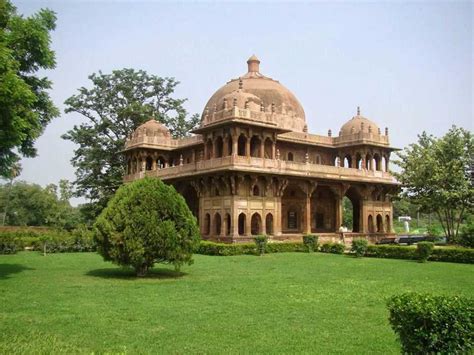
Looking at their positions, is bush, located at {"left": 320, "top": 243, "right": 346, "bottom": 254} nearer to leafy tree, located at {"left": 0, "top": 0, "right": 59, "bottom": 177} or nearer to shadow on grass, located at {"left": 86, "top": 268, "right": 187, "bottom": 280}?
shadow on grass, located at {"left": 86, "top": 268, "right": 187, "bottom": 280}

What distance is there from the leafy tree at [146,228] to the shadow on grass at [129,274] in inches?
14.9

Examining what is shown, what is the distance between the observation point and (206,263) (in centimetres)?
1988

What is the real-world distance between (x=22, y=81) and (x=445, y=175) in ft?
76.1

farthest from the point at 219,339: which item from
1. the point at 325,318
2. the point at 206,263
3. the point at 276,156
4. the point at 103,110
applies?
the point at 103,110

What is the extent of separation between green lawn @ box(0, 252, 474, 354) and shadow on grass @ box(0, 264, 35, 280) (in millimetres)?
30

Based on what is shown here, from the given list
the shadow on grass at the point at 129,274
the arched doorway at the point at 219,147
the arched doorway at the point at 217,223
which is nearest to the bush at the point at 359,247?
the arched doorway at the point at 217,223

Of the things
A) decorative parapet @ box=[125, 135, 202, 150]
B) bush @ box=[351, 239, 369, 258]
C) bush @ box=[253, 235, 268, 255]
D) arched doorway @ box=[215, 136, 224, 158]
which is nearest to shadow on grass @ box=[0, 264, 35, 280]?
bush @ box=[253, 235, 268, 255]

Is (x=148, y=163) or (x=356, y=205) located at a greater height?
(x=148, y=163)

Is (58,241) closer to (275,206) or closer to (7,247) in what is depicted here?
(7,247)

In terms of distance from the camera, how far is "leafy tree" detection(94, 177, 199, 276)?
48.8ft

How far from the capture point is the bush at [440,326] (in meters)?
5.85

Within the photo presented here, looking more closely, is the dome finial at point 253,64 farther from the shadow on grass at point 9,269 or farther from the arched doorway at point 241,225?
the shadow on grass at point 9,269

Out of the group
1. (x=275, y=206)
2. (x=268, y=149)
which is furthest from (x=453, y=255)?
(x=268, y=149)

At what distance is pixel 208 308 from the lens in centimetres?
1029
